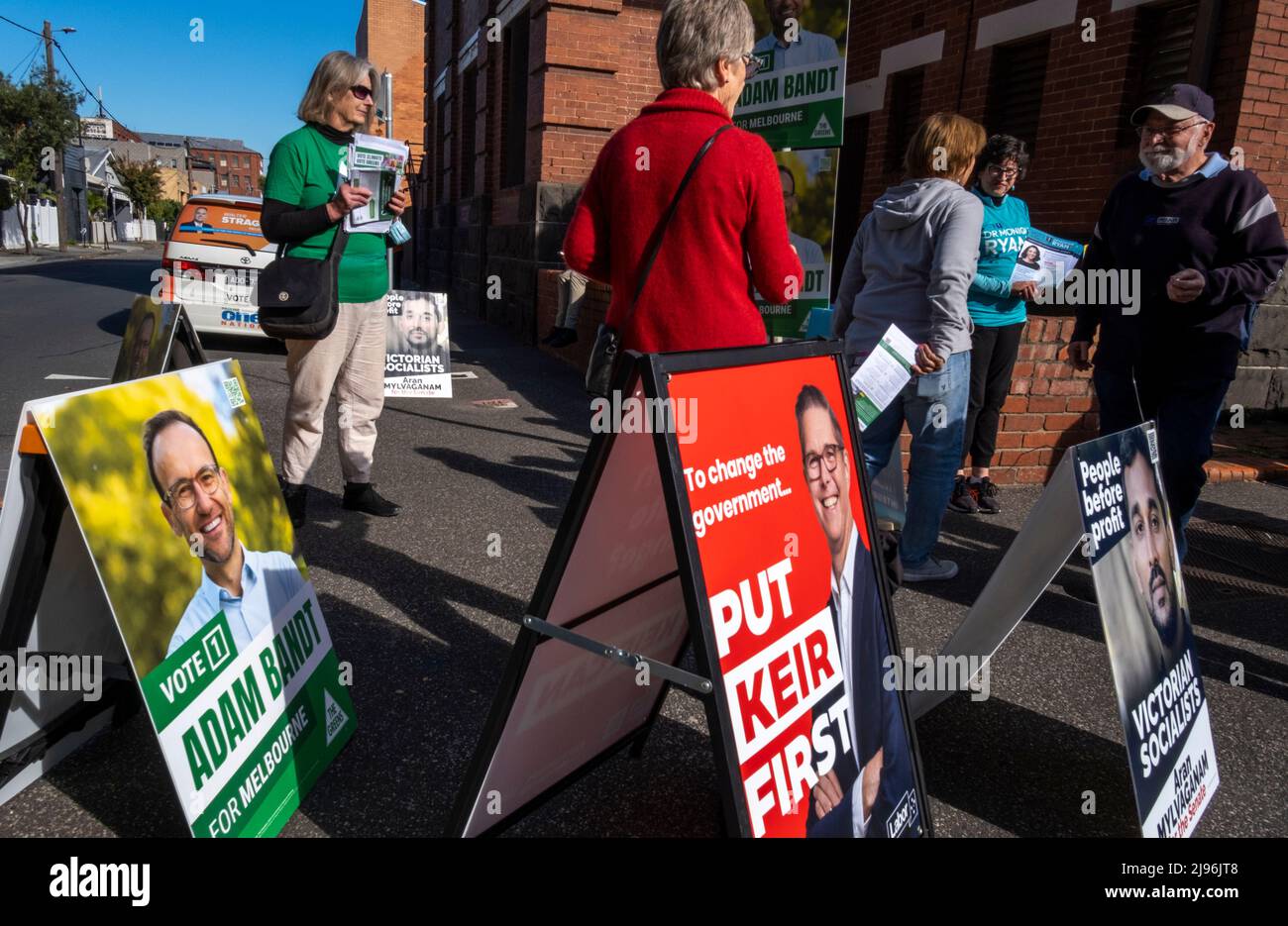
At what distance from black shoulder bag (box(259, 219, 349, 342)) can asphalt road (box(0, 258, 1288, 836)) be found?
1.06m

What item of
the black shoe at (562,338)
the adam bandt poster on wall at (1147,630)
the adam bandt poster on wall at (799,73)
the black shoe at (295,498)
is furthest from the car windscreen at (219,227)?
the adam bandt poster on wall at (1147,630)

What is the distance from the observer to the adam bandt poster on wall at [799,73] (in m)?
3.94

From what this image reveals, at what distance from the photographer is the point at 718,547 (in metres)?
1.81

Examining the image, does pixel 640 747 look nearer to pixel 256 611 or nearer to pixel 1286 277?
pixel 256 611

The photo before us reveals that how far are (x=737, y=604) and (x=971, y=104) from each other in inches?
427

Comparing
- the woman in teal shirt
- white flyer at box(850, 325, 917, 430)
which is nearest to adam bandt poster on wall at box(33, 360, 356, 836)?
white flyer at box(850, 325, 917, 430)

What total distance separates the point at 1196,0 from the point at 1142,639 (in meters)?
8.24

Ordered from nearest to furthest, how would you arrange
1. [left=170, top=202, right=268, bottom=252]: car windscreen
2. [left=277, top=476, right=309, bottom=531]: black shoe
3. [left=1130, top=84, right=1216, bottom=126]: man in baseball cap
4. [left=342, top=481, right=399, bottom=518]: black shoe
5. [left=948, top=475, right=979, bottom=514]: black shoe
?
1. [left=1130, top=84, right=1216, bottom=126]: man in baseball cap
2. [left=277, top=476, right=309, bottom=531]: black shoe
3. [left=342, top=481, right=399, bottom=518]: black shoe
4. [left=948, top=475, right=979, bottom=514]: black shoe
5. [left=170, top=202, right=268, bottom=252]: car windscreen

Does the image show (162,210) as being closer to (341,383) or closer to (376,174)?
(341,383)

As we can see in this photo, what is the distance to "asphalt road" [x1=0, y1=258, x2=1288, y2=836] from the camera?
2475mm

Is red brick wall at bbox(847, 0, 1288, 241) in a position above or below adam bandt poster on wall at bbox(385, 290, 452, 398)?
above

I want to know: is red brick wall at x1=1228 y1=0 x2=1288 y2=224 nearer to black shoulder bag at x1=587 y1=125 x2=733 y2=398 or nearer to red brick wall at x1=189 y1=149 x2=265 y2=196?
black shoulder bag at x1=587 y1=125 x2=733 y2=398

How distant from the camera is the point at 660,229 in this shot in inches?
104
